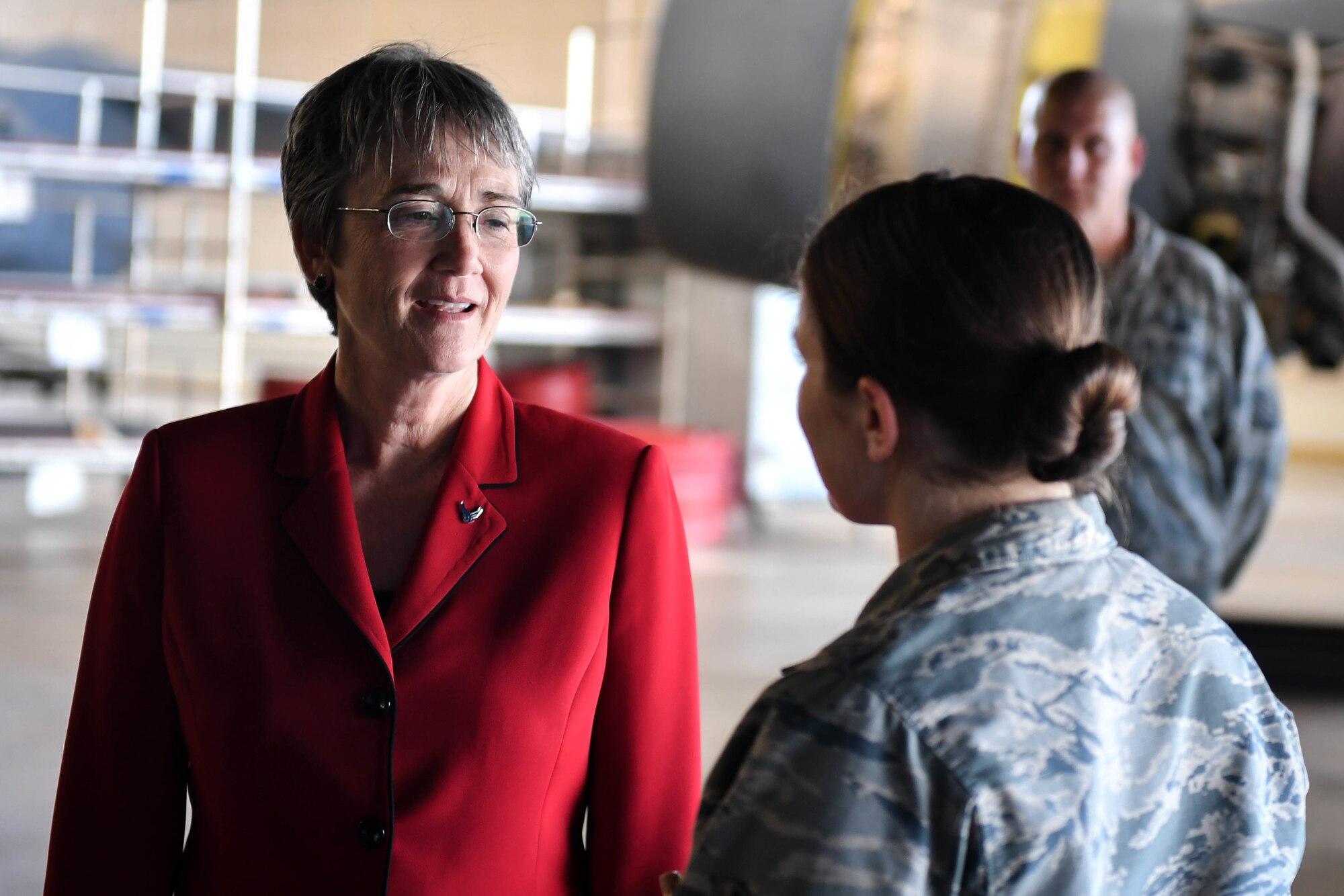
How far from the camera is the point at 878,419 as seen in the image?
0.82m

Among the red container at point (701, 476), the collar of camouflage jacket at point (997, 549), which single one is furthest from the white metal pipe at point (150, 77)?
the collar of camouflage jacket at point (997, 549)

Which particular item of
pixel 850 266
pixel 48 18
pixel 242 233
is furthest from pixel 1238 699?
pixel 48 18

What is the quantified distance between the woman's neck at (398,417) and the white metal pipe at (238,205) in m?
5.05

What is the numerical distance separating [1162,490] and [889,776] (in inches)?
66.0

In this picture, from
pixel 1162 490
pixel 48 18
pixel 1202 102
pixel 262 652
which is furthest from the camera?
pixel 48 18

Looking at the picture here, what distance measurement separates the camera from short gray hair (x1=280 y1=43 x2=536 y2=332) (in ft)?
3.84

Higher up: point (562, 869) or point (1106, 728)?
point (1106, 728)

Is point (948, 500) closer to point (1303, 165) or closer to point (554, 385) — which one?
point (1303, 165)

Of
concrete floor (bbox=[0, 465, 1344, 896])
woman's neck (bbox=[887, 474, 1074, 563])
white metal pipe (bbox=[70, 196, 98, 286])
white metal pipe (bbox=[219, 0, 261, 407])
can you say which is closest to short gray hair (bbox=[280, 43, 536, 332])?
woman's neck (bbox=[887, 474, 1074, 563])

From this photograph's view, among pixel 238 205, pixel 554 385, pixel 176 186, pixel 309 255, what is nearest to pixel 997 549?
pixel 309 255

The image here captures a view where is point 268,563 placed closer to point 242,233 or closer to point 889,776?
point 889,776

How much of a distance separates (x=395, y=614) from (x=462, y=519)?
0.35ft

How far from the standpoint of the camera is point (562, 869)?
1192 mm

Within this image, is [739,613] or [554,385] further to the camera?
[554,385]
